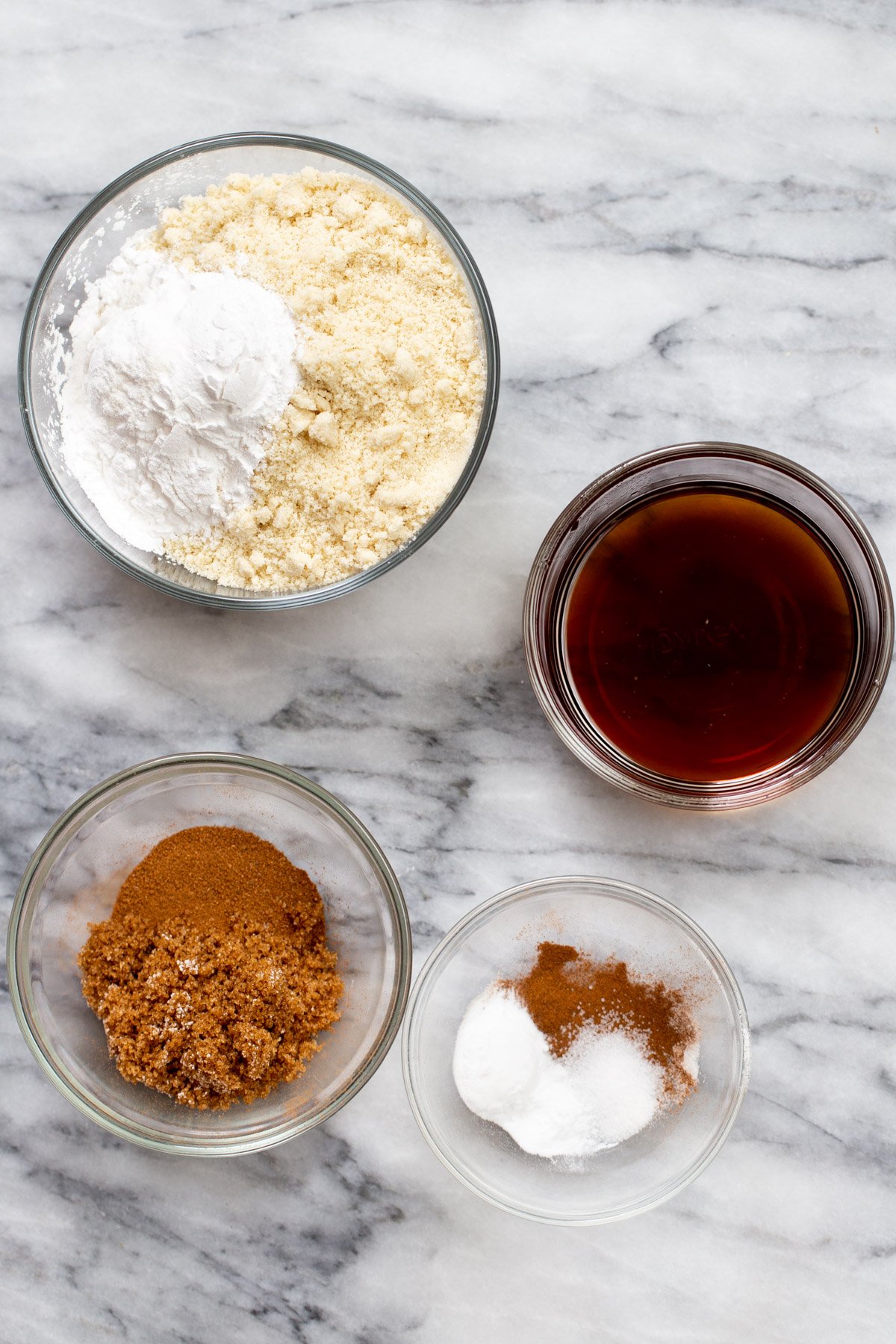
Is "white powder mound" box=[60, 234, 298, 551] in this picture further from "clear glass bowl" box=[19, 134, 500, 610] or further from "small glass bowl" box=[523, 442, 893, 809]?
"small glass bowl" box=[523, 442, 893, 809]

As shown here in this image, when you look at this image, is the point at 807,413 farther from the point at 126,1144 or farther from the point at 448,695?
the point at 126,1144

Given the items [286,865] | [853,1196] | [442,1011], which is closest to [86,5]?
[286,865]

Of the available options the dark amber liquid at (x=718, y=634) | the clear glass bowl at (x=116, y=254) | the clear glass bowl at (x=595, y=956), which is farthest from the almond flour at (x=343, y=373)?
the clear glass bowl at (x=595, y=956)

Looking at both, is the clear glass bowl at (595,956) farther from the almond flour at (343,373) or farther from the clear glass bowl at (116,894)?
the almond flour at (343,373)

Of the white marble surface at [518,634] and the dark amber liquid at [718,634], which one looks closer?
the dark amber liquid at [718,634]

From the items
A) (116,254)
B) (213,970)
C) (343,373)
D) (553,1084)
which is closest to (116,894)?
(213,970)

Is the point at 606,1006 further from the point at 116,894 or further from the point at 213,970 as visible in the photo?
the point at 116,894
